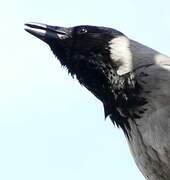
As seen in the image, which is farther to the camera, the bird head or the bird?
the bird head

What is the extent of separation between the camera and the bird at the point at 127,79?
371 centimetres

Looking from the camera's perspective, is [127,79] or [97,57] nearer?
[127,79]

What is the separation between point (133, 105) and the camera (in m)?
3.88

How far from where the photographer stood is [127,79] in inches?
156

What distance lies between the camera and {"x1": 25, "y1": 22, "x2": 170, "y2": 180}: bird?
371 centimetres

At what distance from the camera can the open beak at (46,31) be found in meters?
4.55

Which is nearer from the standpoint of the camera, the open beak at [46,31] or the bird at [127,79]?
Answer: the bird at [127,79]

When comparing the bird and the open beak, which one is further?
the open beak

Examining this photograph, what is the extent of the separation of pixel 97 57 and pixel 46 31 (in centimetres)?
46

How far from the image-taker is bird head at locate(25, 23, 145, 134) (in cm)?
403

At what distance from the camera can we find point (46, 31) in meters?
4.58

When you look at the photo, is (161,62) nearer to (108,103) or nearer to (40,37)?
(108,103)

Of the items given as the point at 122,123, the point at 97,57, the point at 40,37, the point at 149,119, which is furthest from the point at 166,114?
the point at 40,37

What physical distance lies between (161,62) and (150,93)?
28 cm
